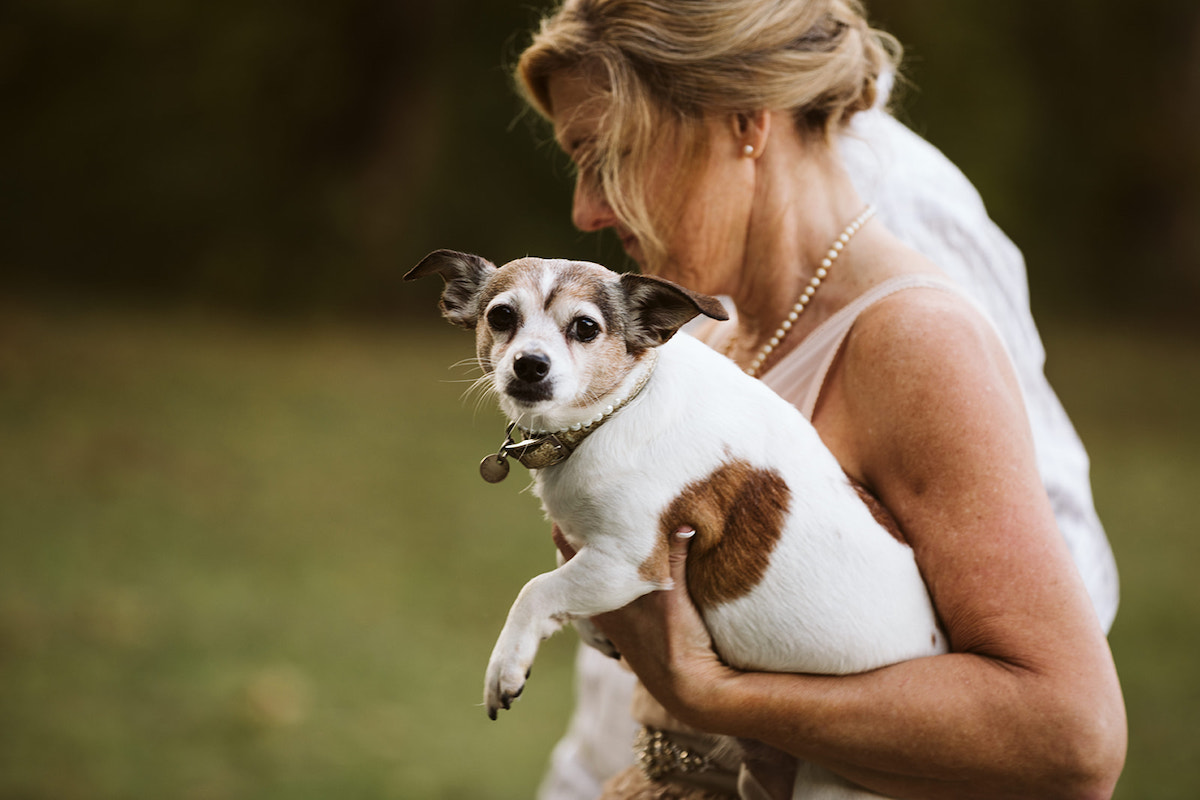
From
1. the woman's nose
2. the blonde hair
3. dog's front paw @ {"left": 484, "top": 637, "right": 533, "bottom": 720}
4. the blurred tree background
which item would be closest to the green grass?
the blurred tree background

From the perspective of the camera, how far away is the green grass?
391cm

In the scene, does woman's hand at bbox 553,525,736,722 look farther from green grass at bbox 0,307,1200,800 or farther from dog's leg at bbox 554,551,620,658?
green grass at bbox 0,307,1200,800

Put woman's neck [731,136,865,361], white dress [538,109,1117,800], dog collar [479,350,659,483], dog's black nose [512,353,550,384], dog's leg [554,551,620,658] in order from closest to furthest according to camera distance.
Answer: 1. dog's black nose [512,353,550,384]
2. dog collar [479,350,659,483]
3. dog's leg [554,551,620,658]
4. woman's neck [731,136,865,361]
5. white dress [538,109,1117,800]

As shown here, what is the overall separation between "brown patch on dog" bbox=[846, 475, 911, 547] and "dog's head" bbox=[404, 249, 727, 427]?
0.37 meters

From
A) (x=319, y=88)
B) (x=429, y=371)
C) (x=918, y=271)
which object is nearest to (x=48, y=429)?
(x=429, y=371)

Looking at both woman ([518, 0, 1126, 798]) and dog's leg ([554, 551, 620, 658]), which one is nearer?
woman ([518, 0, 1126, 798])

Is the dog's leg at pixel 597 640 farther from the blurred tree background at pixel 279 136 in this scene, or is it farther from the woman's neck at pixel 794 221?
the blurred tree background at pixel 279 136

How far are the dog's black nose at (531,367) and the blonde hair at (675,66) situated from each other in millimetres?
460

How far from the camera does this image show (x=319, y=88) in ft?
25.1

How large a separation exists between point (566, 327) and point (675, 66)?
1.78 ft

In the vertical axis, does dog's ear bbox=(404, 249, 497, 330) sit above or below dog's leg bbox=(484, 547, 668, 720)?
above

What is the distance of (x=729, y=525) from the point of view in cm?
144

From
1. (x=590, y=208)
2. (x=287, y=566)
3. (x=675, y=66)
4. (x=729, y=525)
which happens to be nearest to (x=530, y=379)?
(x=729, y=525)

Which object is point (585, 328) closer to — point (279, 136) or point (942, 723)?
point (942, 723)
